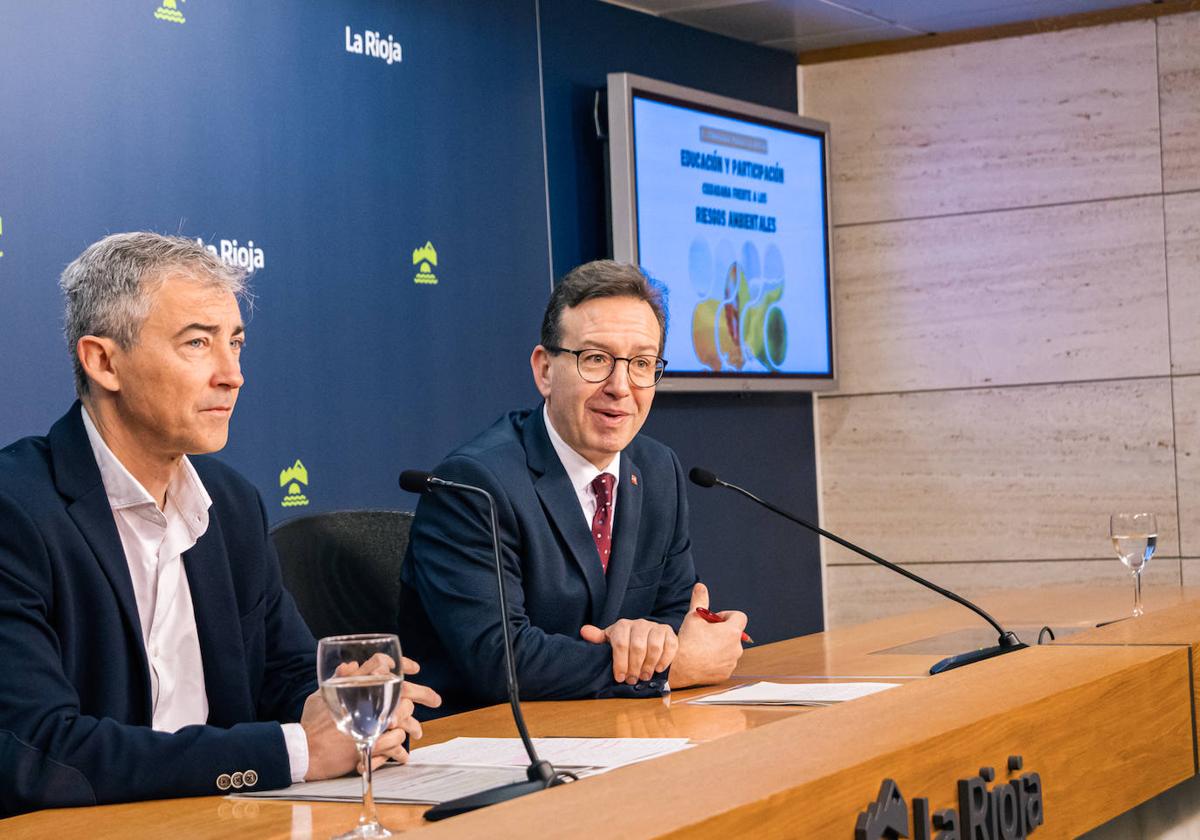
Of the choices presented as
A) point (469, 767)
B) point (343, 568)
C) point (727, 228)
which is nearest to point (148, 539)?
point (469, 767)

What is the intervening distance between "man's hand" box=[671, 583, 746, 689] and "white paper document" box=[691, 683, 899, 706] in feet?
0.20

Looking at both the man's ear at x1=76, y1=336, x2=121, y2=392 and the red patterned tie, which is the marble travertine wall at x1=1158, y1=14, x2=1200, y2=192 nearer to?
the red patterned tie

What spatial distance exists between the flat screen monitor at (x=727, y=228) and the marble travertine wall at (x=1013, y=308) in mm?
296

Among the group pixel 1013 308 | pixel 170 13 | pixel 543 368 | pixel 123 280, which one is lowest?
pixel 543 368

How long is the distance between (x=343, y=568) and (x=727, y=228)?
8.82 ft

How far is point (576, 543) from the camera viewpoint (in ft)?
8.58

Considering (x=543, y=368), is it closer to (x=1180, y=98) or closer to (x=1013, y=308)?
(x=1013, y=308)

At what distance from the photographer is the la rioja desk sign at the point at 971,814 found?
57.5 inches

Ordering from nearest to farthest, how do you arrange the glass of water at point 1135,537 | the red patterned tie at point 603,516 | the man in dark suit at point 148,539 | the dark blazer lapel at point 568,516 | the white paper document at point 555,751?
the white paper document at point 555,751 → the man in dark suit at point 148,539 → the dark blazer lapel at point 568,516 → the red patterned tie at point 603,516 → the glass of water at point 1135,537

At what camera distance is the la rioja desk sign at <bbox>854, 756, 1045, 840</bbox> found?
4.79ft

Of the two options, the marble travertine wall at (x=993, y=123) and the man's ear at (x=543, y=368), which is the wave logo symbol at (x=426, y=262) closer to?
the man's ear at (x=543, y=368)

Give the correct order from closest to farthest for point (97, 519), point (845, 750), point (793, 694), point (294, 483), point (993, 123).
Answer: point (845, 750), point (97, 519), point (793, 694), point (294, 483), point (993, 123)

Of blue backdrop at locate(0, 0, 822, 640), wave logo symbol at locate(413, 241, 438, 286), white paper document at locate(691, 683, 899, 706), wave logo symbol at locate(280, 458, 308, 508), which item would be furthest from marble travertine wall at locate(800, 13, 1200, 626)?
white paper document at locate(691, 683, 899, 706)

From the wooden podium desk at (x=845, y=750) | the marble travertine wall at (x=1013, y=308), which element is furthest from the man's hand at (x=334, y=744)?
the marble travertine wall at (x=1013, y=308)
